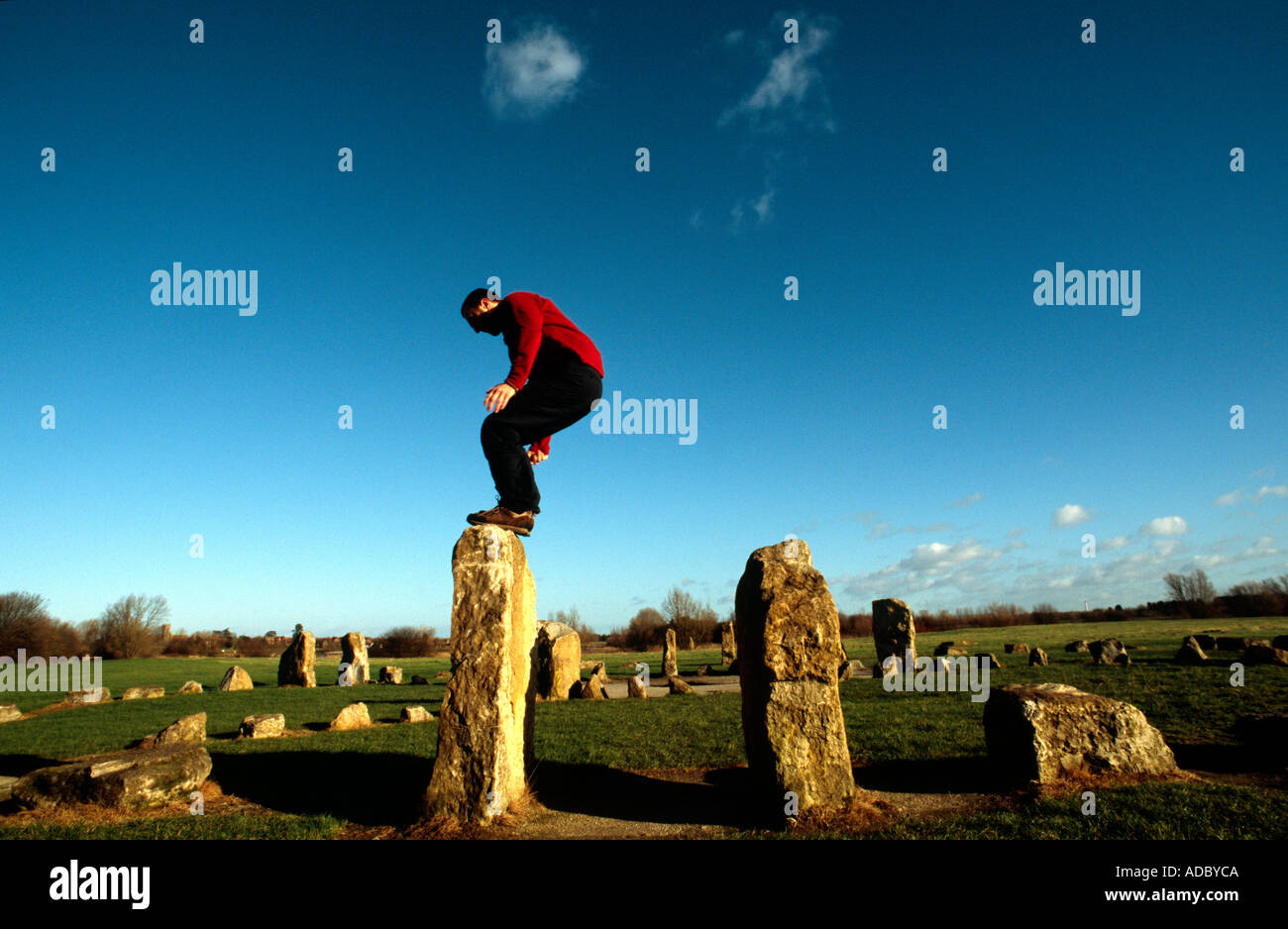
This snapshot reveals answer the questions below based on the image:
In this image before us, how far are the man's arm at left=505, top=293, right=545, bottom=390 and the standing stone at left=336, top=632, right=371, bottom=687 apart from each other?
27.5 meters

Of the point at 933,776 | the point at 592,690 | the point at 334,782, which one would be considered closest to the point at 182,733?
the point at 334,782

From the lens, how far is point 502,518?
7.28 m

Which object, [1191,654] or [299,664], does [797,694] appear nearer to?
[1191,654]

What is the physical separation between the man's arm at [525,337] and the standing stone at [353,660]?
2752cm

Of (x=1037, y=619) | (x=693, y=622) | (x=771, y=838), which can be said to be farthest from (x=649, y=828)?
(x=1037, y=619)

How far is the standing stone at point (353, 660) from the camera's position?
29.4 m

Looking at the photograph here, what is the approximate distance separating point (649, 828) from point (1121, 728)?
5584 mm

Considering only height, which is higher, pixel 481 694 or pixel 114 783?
pixel 481 694

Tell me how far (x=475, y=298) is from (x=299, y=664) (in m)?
27.6

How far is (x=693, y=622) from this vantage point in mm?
54688

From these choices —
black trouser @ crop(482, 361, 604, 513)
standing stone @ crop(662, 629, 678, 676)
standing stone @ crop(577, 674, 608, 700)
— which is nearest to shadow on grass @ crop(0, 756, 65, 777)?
black trouser @ crop(482, 361, 604, 513)

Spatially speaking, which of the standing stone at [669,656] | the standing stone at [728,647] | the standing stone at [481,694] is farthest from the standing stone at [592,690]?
the standing stone at [481,694]
